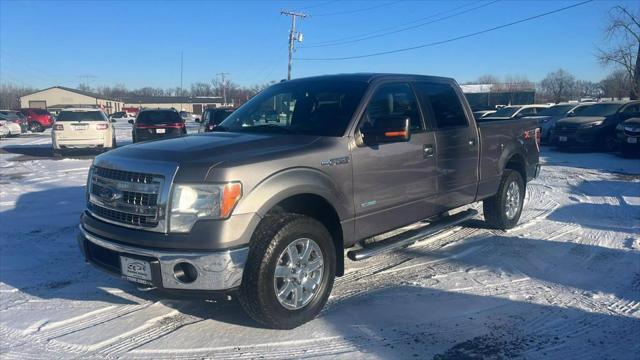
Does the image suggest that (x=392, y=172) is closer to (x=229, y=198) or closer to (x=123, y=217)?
(x=229, y=198)

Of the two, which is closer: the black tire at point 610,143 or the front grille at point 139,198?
the front grille at point 139,198

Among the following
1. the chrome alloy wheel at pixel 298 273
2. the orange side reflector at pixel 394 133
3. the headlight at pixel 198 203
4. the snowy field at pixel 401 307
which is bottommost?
the snowy field at pixel 401 307

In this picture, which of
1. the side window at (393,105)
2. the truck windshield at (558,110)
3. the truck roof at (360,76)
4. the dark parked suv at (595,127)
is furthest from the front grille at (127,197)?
the truck windshield at (558,110)

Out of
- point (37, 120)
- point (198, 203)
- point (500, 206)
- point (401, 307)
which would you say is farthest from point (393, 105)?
point (37, 120)

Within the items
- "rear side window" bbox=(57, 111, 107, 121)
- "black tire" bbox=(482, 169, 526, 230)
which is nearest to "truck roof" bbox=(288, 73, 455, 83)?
"black tire" bbox=(482, 169, 526, 230)

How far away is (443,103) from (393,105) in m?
0.98

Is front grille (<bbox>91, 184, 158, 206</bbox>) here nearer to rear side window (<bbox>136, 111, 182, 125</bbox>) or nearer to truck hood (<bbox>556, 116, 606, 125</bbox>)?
rear side window (<bbox>136, 111, 182, 125</bbox>)

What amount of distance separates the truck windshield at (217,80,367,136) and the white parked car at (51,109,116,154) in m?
12.7

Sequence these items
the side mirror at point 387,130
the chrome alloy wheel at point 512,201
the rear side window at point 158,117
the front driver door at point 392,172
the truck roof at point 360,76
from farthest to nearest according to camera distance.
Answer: the rear side window at point 158,117 < the chrome alloy wheel at point 512,201 < the truck roof at point 360,76 < the front driver door at point 392,172 < the side mirror at point 387,130

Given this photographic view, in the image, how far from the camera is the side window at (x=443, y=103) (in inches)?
206

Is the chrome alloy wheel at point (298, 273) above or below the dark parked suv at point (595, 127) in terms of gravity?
below

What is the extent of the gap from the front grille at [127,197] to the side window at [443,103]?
2.98 m

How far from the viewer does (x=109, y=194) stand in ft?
12.0

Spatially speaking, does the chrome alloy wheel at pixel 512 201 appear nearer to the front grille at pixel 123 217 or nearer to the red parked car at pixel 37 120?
the front grille at pixel 123 217
